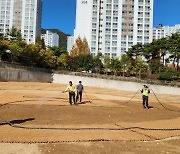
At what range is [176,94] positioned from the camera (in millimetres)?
43031

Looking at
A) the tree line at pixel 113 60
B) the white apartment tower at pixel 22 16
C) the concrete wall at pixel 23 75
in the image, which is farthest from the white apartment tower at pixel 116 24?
the concrete wall at pixel 23 75

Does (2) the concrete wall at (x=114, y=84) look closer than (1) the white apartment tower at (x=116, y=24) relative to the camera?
Yes

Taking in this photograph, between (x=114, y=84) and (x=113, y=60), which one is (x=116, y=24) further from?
(x=114, y=84)

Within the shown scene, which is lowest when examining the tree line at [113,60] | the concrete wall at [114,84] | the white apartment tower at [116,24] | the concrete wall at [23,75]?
the concrete wall at [114,84]

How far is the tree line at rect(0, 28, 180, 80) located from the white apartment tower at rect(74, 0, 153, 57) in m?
27.8

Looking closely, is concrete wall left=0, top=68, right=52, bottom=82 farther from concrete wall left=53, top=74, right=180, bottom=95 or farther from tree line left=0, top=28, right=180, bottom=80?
tree line left=0, top=28, right=180, bottom=80

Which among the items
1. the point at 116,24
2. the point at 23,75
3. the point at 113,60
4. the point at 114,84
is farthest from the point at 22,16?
the point at 114,84

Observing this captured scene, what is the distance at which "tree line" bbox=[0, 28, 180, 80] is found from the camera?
5264cm

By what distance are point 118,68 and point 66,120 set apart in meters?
49.1

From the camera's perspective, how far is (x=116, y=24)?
97125mm

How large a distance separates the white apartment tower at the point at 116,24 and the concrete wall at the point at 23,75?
4860cm

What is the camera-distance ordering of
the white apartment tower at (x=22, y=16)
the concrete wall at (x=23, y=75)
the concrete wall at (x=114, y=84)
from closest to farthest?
the concrete wall at (x=23, y=75) < the concrete wall at (x=114, y=84) < the white apartment tower at (x=22, y=16)

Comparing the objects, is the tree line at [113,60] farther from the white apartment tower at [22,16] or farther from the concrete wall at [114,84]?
the white apartment tower at [22,16]

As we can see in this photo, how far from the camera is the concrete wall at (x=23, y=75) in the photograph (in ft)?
138
